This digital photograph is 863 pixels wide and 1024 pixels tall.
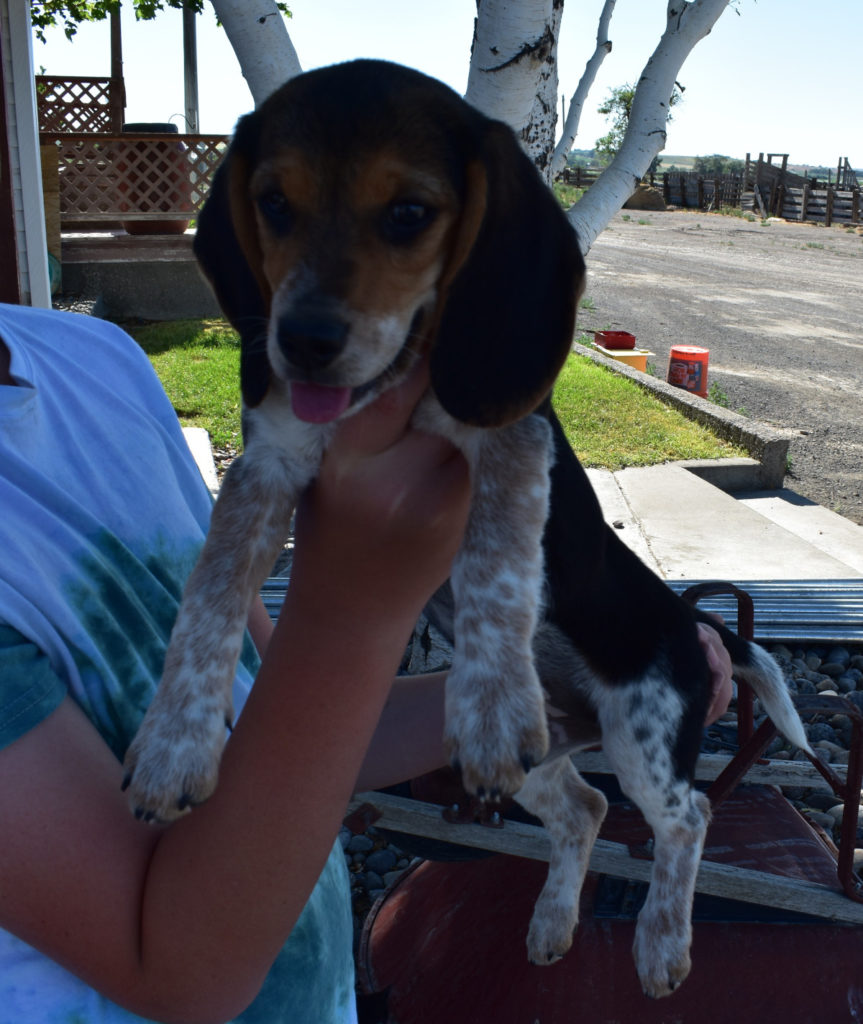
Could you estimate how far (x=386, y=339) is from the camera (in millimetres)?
1571

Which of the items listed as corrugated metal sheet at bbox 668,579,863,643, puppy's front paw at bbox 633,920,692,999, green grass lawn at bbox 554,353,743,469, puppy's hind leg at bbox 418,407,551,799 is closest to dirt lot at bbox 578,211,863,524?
green grass lawn at bbox 554,353,743,469

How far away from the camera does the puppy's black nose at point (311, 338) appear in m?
1.46

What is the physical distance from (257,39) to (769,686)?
2604 millimetres

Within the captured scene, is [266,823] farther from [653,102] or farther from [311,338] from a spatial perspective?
[653,102]

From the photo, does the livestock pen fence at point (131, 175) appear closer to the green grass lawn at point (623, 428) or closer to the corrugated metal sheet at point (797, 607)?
the green grass lawn at point (623, 428)

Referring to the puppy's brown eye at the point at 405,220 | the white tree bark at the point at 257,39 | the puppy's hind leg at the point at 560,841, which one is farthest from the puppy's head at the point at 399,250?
the white tree bark at the point at 257,39

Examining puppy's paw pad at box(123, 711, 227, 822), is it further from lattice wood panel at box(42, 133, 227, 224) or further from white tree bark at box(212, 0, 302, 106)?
lattice wood panel at box(42, 133, 227, 224)

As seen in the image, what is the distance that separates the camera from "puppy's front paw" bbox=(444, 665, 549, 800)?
156 centimetres

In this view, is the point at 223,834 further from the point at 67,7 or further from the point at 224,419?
the point at 67,7

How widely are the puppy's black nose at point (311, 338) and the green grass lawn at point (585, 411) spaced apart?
18.4 ft

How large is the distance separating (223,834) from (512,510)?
0.77 m

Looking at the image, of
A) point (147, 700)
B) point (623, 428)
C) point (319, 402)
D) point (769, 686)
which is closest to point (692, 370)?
point (623, 428)

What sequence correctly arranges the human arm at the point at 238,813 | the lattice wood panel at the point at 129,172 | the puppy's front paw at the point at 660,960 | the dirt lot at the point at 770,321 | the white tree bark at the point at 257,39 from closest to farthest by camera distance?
the human arm at the point at 238,813 → the puppy's front paw at the point at 660,960 → the white tree bark at the point at 257,39 → the dirt lot at the point at 770,321 → the lattice wood panel at the point at 129,172

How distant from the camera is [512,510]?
1745 mm
